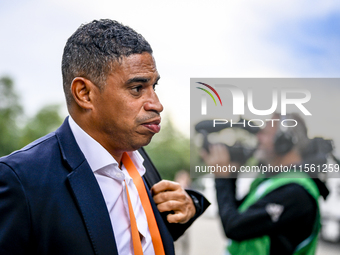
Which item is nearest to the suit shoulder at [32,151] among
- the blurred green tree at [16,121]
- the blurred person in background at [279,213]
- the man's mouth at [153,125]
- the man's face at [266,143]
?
the man's mouth at [153,125]

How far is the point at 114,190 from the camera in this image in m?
1.51

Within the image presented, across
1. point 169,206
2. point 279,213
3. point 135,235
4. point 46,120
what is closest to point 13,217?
point 135,235

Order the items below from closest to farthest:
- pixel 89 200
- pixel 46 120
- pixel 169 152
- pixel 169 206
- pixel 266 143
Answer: pixel 89 200, pixel 169 206, pixel 266 143, pixel 169 152, pixel 46 120

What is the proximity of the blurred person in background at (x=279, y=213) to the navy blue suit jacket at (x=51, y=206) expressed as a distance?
1844mm

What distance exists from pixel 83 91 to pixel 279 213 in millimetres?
2049

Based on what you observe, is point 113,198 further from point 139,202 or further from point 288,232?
point 288,232

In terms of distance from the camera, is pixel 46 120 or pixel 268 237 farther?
pixel 46 120

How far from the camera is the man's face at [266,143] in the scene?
3283mm

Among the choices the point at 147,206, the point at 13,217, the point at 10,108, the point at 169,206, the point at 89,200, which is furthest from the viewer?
the point at 10,108

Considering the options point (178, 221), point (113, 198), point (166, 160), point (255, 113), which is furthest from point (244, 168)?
point (166, 160)

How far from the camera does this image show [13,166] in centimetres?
124

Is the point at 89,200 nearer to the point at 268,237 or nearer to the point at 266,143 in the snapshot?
the point at 268,237

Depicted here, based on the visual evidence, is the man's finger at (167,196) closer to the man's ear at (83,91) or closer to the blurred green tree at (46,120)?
the man's ear at (83,91)

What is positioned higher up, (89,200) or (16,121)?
(16,121)
